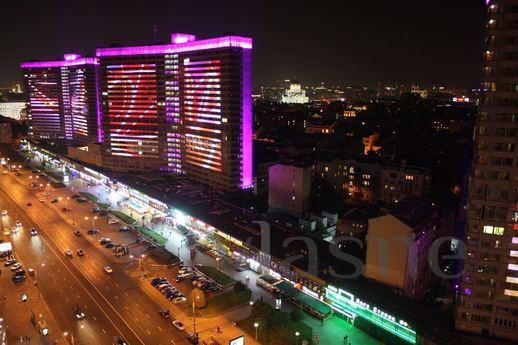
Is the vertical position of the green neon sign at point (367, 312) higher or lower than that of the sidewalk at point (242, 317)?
higher

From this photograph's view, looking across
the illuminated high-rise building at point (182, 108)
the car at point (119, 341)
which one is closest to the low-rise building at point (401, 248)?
the car at point (119, 341)

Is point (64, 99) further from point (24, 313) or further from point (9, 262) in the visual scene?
point (24, 313)

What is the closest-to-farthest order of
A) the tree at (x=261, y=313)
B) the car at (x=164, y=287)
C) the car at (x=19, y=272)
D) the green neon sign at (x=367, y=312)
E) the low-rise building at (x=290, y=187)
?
the green neon sign at (x=367, y=312)
the tree at (x=261, y=313)
the car at (x=164, y=287)
the car at (x=19, y=272)
the low-rise building at (x=290, y=187)

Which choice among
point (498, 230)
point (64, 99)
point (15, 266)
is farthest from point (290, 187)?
point (64, 99)

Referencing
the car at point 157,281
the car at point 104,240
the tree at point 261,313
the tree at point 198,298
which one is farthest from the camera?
the car at point 104,240

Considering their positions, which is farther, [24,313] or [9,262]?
[9,262]

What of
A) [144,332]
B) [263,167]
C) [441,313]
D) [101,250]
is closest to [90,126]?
[263,167]

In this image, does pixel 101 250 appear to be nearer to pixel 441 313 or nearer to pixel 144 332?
pixel 144 332

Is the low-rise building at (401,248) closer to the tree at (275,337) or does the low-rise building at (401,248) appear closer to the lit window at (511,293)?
the lit window at (511,293)
